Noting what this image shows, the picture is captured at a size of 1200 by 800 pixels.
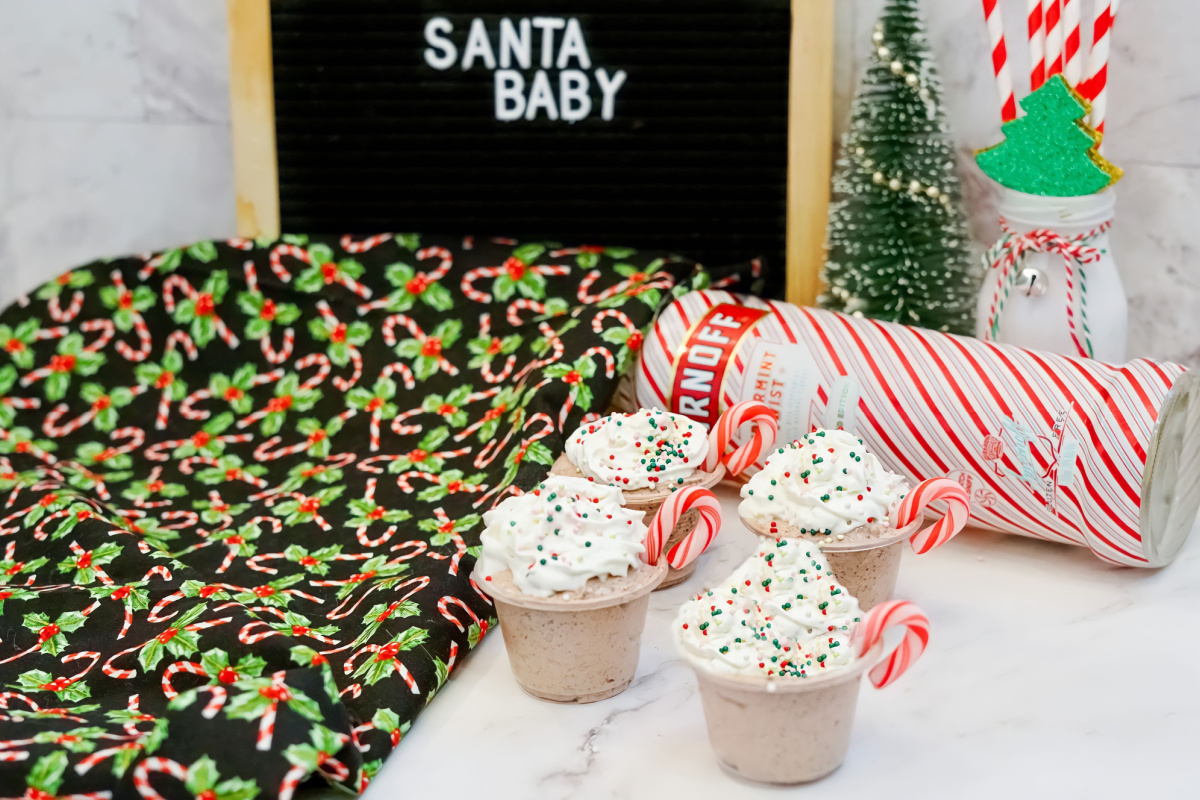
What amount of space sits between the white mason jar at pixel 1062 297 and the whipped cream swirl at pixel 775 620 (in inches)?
25.8

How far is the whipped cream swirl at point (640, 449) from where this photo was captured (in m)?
1.34

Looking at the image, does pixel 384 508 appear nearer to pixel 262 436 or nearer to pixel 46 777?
pixel 262 436

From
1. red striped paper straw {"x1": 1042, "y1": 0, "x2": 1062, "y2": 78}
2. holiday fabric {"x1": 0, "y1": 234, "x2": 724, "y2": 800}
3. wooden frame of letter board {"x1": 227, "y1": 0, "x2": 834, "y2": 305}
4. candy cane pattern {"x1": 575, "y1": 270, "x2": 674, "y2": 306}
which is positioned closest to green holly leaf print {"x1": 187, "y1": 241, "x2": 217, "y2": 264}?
holiday fabric {"x1": 0, "y1": 234, "x2": 724, "y2": 800}

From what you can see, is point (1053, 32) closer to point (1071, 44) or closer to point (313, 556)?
point (1071, 44)

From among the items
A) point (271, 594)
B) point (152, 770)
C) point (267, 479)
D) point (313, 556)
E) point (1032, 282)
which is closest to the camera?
point (152, 770)

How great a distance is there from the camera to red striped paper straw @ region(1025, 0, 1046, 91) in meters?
1.53

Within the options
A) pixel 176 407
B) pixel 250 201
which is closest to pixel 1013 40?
pixel 250 201

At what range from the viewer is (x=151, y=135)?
2105 millimetres

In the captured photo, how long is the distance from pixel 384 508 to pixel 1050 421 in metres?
0.84

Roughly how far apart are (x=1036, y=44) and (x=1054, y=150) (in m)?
0.15

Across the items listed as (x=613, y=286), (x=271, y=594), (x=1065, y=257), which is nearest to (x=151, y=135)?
(x=613, y=286)

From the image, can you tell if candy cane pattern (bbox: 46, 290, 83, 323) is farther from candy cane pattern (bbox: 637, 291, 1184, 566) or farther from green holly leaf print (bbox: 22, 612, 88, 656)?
candy cane pattern (bbox: 637, 291, 1184, 566)

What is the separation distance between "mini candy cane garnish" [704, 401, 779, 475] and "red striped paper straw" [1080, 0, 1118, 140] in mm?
586

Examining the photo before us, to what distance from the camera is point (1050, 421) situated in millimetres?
1369
